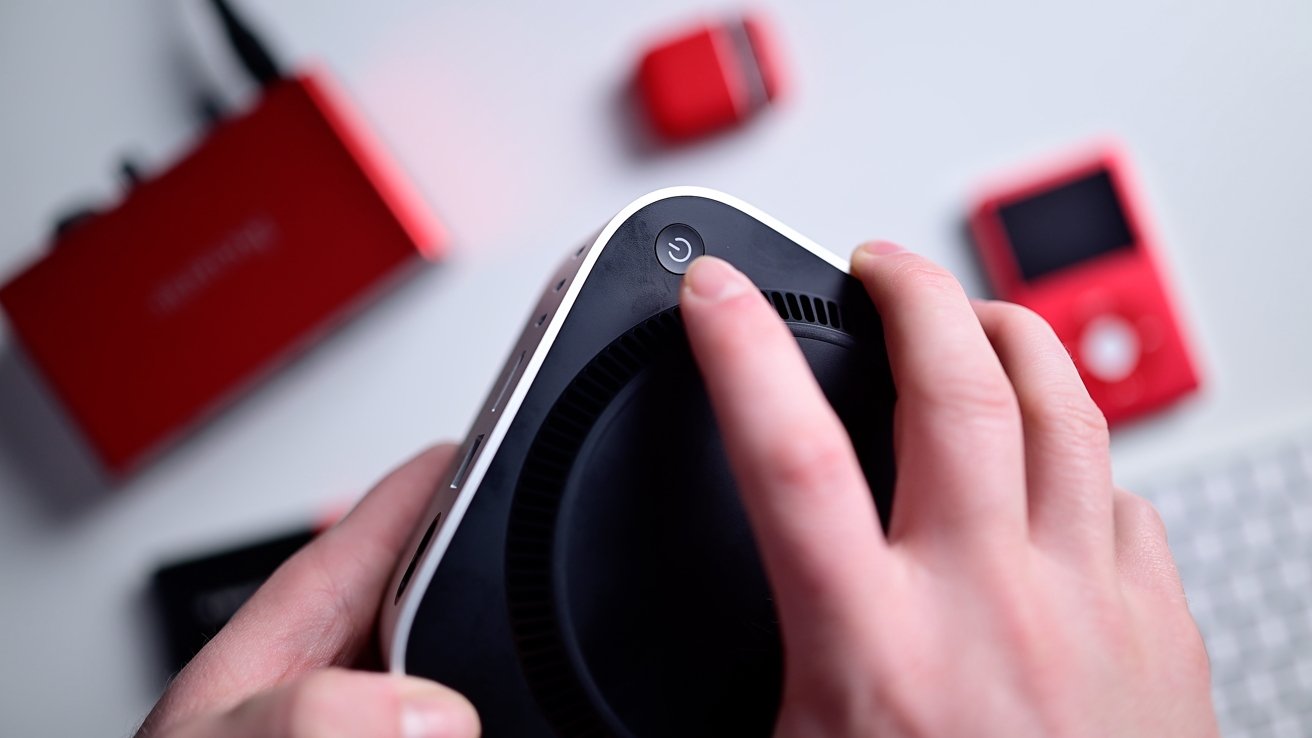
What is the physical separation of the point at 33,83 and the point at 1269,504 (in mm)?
1143

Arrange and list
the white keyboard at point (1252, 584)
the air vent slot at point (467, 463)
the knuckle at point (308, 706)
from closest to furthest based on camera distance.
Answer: the knuckle at point (308, 706)
the air vent slot at point (467, 463)
the white keyboard at point (1252, 584)

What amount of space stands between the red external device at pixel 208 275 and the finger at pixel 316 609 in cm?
27

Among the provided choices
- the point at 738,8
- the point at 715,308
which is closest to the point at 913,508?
the point at 715,308

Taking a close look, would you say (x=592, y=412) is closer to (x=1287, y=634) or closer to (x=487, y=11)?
(x=487, y=11)

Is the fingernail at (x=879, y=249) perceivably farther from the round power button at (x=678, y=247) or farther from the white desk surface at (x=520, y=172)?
the white desk surface at (x=520, y=172)

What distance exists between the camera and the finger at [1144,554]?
0.48 metres

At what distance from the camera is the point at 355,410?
854mm

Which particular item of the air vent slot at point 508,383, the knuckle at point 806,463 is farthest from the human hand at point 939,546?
the air vent slot at point 508,383

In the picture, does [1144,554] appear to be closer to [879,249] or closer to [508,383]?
[879,249]

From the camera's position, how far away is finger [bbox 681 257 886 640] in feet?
1.16

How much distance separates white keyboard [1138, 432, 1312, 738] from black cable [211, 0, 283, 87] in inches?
32.9

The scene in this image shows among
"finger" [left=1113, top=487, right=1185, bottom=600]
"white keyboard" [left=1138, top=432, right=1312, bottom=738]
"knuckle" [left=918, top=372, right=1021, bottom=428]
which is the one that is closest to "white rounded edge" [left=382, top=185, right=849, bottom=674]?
"knuckle" [left=918, top=372, right=1021, bottom=428]

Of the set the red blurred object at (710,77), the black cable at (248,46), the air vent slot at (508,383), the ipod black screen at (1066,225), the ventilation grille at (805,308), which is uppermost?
the black cable at (248,46)

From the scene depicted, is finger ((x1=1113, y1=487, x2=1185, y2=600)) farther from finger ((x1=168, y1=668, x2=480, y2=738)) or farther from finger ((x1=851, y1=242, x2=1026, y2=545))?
finger ((x1=168, y1=668, x2=480, y2=738))
